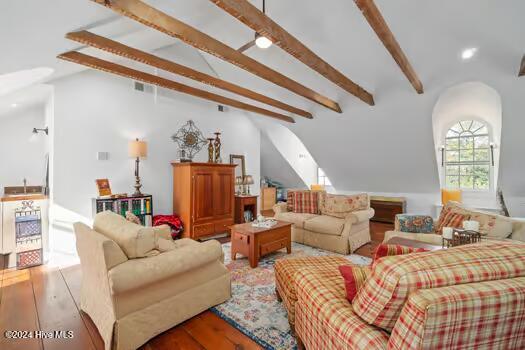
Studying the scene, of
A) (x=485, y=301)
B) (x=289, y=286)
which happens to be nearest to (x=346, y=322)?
(x=485, y=301)

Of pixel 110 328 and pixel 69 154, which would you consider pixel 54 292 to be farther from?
pixel 69 154

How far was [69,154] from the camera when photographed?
368cm

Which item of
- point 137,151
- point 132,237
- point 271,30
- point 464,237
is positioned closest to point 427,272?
point 464,237

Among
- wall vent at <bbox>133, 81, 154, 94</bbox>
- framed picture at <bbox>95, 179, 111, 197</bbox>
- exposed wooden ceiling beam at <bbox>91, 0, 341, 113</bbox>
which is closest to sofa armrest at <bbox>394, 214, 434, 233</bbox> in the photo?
exposed wooden ceiling beam at <bbox>91, 0, 341, 113</bbox>

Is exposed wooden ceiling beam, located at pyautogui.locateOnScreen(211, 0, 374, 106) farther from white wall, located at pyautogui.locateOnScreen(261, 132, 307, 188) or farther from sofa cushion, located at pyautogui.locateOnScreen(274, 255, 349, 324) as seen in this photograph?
white wall, located at pyautogui.locateOnScreen(261, 132, 307, 188)

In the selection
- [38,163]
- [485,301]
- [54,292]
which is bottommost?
[54,292]

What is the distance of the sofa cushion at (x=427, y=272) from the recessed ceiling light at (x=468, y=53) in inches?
115

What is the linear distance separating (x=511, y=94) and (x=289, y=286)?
3.84 m

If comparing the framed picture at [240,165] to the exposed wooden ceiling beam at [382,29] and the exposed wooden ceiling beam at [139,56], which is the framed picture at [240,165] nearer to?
the exposed wooden ceiling beam at [139,56]

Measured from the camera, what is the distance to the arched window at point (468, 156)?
5305mm

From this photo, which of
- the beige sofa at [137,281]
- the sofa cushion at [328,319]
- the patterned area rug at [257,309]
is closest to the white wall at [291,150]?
the patterned area rug at [257,309]

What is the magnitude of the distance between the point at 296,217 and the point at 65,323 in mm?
3211

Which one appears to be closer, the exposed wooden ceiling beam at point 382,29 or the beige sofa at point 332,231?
the exposed wooden ceiling beam at point 382,29

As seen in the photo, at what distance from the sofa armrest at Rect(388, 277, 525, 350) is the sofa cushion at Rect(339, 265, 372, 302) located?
13.3 inches
